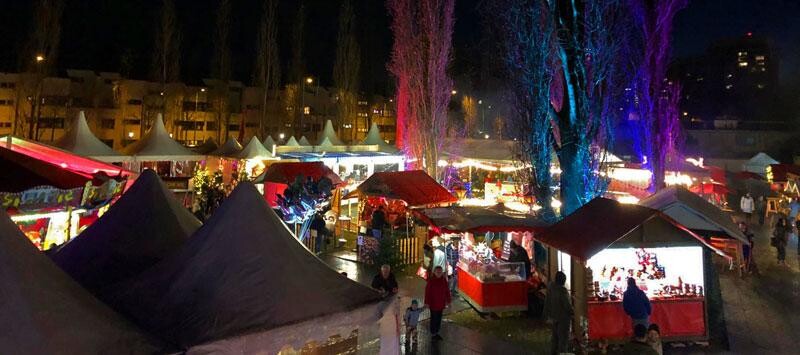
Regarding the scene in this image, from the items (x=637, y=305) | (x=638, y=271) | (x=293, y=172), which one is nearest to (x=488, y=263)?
(x=638, y=271)

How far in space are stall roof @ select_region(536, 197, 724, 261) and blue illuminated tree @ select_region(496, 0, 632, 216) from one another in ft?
8.33

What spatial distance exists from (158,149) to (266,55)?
20.7 meters

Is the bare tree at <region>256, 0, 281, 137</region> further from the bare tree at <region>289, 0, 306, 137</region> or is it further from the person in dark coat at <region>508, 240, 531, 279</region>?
the person in dark coat at <region>508, 240, 531, 279</region>

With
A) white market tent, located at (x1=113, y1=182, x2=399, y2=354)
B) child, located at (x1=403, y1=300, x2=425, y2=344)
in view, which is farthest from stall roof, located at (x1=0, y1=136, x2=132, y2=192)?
child, located at (x1=403, y1=300, x2=425, y2=344)

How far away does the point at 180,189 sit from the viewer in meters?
21.4

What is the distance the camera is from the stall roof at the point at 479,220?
932cm

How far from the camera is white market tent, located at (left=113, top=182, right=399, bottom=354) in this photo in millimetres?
3670

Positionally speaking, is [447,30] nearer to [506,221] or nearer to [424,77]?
[424,77]

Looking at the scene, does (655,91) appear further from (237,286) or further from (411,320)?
(237,286)

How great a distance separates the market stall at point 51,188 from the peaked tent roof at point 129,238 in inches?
36.2

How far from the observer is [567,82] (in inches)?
424

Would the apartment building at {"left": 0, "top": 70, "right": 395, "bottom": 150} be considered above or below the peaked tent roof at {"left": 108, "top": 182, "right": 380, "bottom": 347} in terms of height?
above

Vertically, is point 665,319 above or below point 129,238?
below

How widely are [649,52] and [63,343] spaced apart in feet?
65.3
